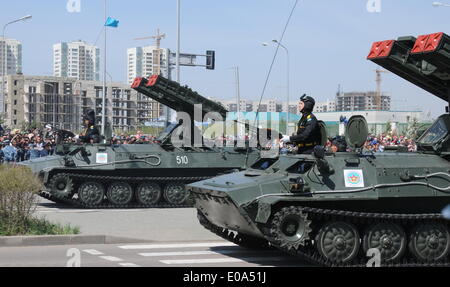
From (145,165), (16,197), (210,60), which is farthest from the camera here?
(210,60)

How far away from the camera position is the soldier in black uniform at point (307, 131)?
42.7 feet

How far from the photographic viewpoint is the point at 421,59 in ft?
38.6

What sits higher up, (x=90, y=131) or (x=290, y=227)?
(x=90, y=131)

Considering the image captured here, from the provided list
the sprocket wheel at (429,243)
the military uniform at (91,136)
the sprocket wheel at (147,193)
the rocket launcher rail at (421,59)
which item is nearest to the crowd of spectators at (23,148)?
the military uniform at (91,136)

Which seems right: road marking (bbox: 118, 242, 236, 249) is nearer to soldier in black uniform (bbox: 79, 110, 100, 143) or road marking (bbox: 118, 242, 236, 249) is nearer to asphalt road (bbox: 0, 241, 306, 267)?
asphalt road (bbox: 0, 241, 306, 267)

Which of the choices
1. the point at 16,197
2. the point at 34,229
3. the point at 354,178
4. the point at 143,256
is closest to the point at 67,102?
the point at 34,229

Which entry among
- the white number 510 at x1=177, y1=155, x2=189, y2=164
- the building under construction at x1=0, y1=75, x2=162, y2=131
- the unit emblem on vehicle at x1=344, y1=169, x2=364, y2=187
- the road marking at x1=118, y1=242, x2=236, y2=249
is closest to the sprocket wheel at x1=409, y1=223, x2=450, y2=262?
the unit emblem on vehicle at x1=344, y1=169, x2=364, y2=187

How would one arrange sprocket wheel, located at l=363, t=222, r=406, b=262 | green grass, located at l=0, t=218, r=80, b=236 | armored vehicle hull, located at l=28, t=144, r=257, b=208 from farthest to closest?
1. armored vehicle hull, located at l=28, t=144, r=257, b=208
2. green grass, located at l=0, t=218, r=80, b=236
3. sprocket wheel, located at l=363, t=222, r=406, b=262

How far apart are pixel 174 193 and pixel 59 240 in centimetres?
810

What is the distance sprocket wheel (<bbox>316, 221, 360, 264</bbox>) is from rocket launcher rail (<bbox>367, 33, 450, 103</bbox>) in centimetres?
291

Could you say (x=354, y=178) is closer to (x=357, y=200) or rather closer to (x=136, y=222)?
(x=357, y=200)

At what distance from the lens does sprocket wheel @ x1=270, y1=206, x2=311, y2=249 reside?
36.5 feet

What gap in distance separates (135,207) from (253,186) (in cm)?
1018
